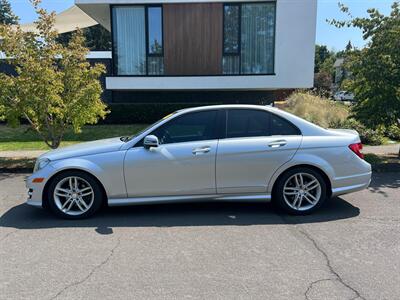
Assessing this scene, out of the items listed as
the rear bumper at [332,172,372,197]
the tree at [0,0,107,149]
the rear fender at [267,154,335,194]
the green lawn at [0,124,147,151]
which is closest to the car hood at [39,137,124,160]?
the rear fender at [267,154,335,194]

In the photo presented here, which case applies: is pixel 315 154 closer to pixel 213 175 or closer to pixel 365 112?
pixel 213 175

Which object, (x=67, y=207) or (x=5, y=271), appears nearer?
(x=5, y=271)

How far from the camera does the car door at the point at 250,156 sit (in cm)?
540

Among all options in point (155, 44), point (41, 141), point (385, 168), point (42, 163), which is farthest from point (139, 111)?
point (42, 163)

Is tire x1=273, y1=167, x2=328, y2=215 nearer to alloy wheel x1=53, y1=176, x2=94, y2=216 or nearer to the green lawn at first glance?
alloy wheel x1=53, y1=176, x2=94, y2=216

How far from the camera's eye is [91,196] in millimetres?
5426

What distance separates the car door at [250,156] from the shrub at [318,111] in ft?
34.0

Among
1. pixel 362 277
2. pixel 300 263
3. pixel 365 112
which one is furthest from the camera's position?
A: pixel 365 112

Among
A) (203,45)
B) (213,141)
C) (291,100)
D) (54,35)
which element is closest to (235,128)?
(213,141)

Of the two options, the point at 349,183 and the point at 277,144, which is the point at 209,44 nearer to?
the point at 277,144

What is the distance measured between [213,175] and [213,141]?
47 cm

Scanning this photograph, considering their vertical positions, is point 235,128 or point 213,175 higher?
point 235,128

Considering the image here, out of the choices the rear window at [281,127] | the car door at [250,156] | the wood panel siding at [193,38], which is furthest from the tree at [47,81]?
the wood panel siding at [193,38]

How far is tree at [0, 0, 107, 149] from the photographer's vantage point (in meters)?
8.85
